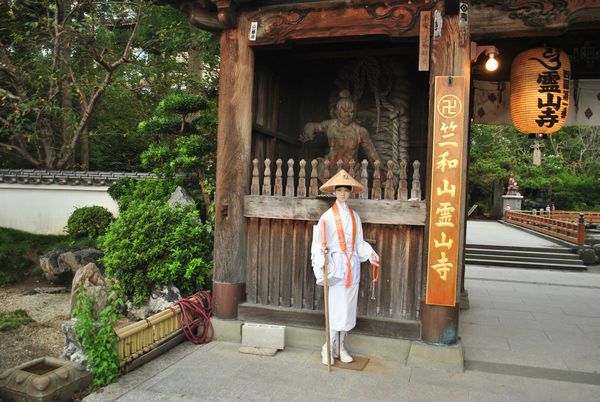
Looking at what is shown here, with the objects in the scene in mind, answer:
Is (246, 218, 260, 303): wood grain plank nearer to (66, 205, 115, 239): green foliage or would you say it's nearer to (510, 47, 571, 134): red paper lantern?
(510, 47, 571, 134): red paper lantern

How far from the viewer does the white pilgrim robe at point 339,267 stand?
495cm

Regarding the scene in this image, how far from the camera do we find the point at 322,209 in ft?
18.3

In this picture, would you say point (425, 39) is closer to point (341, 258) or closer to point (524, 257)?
point (341, 258)

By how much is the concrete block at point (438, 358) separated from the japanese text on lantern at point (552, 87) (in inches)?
124

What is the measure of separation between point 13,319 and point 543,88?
8934mm

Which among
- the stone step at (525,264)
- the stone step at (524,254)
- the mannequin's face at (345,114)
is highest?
the mannequin's face at (345,114)

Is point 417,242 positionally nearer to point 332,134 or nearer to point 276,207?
point 276,207

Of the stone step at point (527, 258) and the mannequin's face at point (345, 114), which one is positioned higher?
the mannequin's face at point (345, 114)

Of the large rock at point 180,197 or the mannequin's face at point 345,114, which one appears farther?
the large rock at point 180,197

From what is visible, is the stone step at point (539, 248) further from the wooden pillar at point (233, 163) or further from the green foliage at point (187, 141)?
the wooden pillar at point (233, 163)

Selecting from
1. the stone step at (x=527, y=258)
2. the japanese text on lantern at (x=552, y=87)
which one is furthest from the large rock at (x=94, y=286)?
the stone step at (x=527, y=258)

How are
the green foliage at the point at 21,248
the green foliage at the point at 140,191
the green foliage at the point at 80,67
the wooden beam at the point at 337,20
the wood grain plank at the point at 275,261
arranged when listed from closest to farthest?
the wooden beam at the point at 337,20 < the wood grain plank at the point at 275,261 < the green foliage at the point at 140,191 < the green foliage at the point at 21,248 < the green foliage at the point at 80,67

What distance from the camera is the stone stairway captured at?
14484 millimetres

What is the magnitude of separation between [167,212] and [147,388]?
2992 mm
